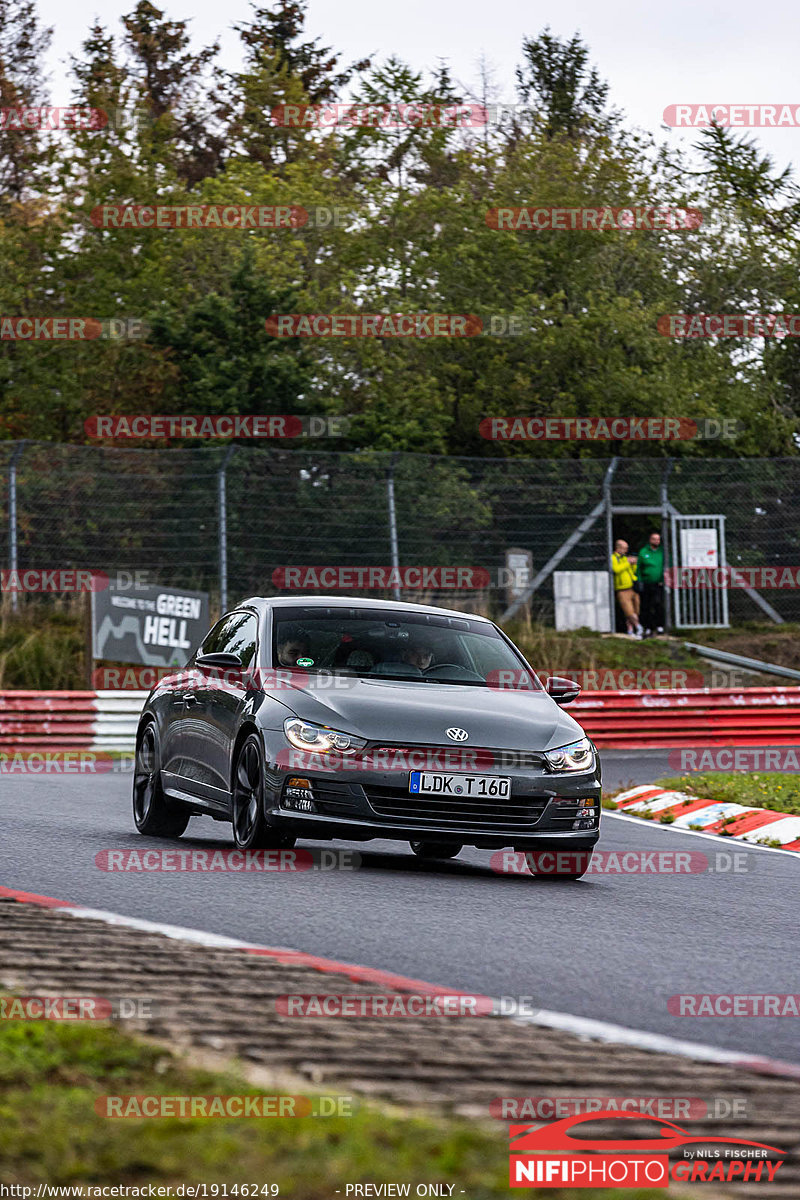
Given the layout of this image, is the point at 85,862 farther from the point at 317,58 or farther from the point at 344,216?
the point at 317,58

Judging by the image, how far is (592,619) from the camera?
85.8 feet

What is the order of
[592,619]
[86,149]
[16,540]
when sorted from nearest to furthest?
[16,540]
[592,619]
[86,149]

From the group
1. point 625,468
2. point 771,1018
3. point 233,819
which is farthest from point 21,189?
point 771,1018

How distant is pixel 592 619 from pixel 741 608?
2961mm

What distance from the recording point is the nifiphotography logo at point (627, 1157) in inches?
149

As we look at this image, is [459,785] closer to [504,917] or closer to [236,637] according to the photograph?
[504,917]

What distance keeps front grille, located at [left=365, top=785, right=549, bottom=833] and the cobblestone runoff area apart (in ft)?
11.6

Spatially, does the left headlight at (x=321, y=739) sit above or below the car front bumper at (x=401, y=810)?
above

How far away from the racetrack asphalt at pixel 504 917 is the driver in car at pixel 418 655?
1.21 metres

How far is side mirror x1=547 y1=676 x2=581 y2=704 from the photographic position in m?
10.9
